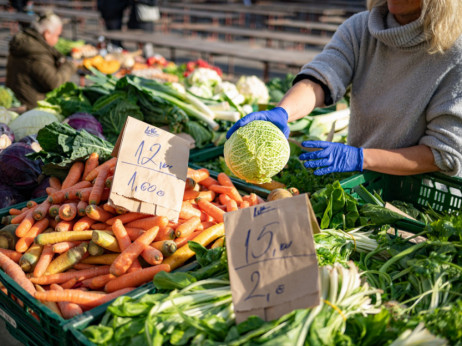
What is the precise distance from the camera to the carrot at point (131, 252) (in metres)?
1.90

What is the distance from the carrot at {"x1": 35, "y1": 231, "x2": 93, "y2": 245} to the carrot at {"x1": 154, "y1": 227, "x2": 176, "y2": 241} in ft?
1.09

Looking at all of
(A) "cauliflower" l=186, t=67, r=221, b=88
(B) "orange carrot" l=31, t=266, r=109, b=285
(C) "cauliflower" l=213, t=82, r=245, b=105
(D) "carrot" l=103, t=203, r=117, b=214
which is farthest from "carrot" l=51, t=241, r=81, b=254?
(A) "cauliflower" l=186, t=67, r=221, b=88

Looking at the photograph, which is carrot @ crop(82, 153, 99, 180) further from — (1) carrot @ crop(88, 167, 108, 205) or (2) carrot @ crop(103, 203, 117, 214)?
(2) carrot @ crop(103, 203, 117, 214)

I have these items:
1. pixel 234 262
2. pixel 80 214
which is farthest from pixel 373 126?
pixel 80 214

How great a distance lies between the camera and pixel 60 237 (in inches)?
78.8

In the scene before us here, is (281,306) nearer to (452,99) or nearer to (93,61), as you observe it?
(452,99)

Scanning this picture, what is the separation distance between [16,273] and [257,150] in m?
1.26

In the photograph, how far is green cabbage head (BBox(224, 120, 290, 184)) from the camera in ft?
6.91

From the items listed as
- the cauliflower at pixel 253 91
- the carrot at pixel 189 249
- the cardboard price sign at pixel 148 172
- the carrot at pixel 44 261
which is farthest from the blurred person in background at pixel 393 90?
the cauliflower at pixel 253 91

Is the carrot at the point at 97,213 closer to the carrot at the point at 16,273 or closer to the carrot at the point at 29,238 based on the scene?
the carrot at the point at 29,238

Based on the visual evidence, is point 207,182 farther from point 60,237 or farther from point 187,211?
point 60,237

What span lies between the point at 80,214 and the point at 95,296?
0.51 meters

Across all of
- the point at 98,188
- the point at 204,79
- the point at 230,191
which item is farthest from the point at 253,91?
the point at 98,188

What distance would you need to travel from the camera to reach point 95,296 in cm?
179
